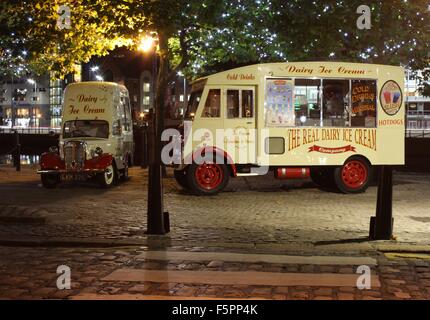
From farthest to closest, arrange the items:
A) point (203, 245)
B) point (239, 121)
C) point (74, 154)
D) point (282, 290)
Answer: point (74, 154)
point (239, 121)
point (203, 245)
point (282, 290)

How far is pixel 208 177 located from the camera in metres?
15.6

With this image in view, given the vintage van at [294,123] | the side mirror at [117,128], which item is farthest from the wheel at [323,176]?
the side mirror at [117,128]

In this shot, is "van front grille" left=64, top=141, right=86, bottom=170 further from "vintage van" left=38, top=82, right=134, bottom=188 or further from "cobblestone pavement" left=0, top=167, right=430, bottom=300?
"cobblestone pavement" left=0, top=167, right=430, bottom=300

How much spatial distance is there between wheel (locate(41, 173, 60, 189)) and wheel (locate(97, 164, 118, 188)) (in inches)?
49.5

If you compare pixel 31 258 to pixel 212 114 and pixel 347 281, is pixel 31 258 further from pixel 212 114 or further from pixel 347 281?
pixel 212 114

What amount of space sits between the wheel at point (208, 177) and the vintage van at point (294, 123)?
0.08ft

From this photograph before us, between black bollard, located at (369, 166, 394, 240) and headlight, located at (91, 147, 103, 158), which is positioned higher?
headlight, located at (91, 147, 103, 158)

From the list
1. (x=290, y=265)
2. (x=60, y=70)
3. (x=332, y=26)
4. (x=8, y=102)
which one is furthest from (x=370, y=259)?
(x=8, y=102)

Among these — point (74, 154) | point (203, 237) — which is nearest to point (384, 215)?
point (203, 237)

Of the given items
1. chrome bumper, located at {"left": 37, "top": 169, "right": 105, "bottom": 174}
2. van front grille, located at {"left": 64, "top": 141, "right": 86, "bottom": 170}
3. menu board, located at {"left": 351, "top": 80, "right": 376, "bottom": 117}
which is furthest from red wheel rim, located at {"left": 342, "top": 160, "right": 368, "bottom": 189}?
van front grille, located at {"left": 64, "top": 141, "right": 86, "bottom": 170}

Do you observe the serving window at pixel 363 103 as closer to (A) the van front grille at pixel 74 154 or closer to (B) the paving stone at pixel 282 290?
(A) the van front grille at pixel 74 154

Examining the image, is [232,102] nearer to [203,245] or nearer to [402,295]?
[203,245]

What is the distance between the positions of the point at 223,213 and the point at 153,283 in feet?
18.5

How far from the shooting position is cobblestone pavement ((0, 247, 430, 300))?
21.5 ft
